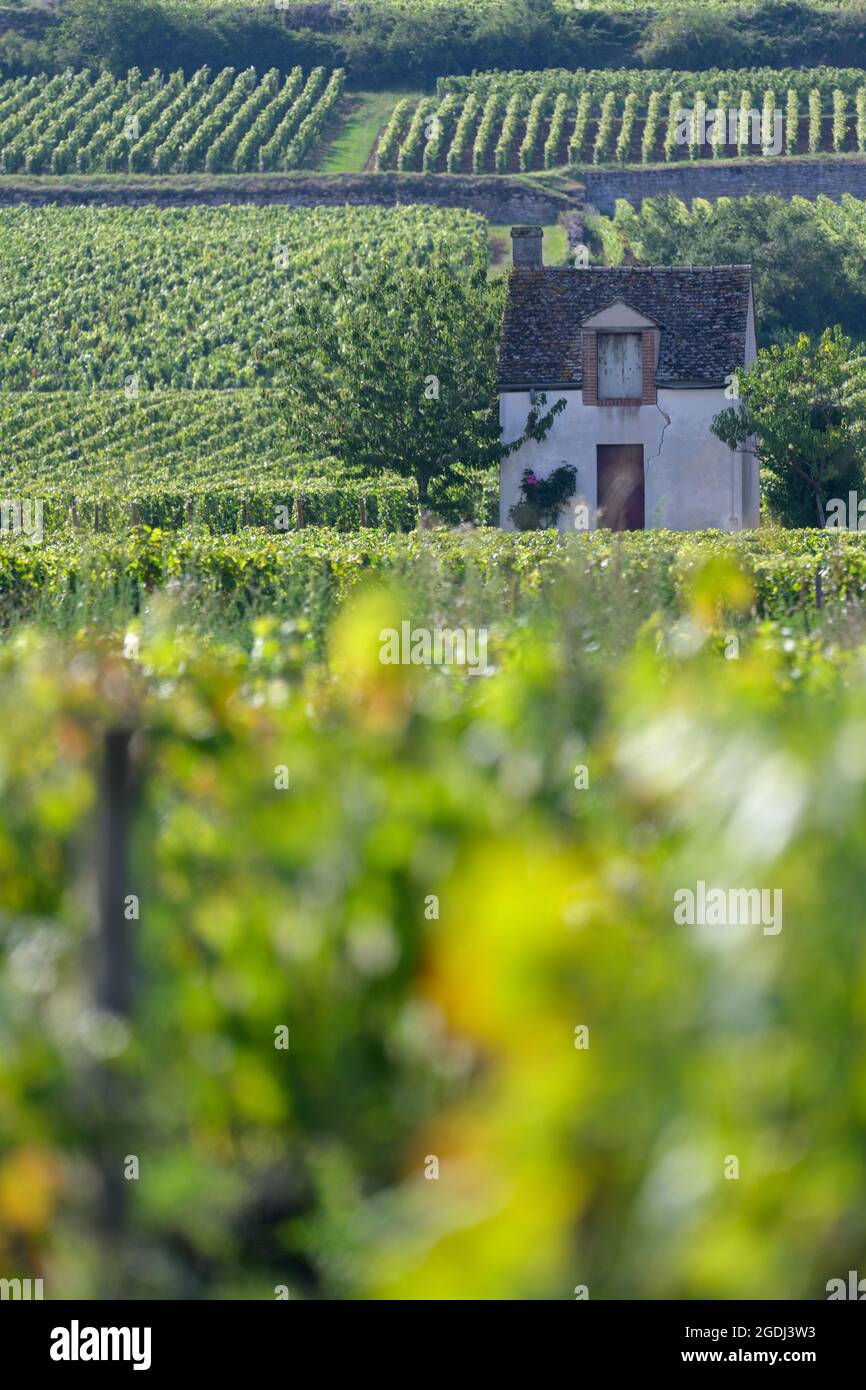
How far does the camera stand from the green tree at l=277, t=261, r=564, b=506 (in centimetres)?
3362

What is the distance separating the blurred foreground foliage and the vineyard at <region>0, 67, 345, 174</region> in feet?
278

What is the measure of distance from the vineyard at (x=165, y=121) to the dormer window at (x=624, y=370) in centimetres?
5574

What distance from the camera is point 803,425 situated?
31.2m

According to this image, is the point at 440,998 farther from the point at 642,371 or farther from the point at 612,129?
the point at 612,129

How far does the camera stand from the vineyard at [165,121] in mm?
88500

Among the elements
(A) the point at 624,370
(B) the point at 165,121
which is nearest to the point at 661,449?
(A) the point at 624,370

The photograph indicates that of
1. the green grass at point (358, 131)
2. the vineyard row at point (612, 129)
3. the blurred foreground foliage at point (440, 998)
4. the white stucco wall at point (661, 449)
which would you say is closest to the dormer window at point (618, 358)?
the white stucco wall at point (661, 449)

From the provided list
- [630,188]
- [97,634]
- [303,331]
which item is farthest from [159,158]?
[97,634]

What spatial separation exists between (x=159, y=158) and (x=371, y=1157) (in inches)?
3561

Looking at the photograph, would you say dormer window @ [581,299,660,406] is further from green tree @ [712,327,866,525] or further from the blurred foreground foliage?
the blurred foreground foliage

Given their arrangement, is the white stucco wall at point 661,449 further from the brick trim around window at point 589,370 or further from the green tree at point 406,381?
the green tree at point 406,381

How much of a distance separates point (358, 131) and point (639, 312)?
65013 mm

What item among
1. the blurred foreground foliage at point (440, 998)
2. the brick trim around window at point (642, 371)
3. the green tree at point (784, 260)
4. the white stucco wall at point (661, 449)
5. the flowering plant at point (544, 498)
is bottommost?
the blurred foreground foliage at point (440, 998)
